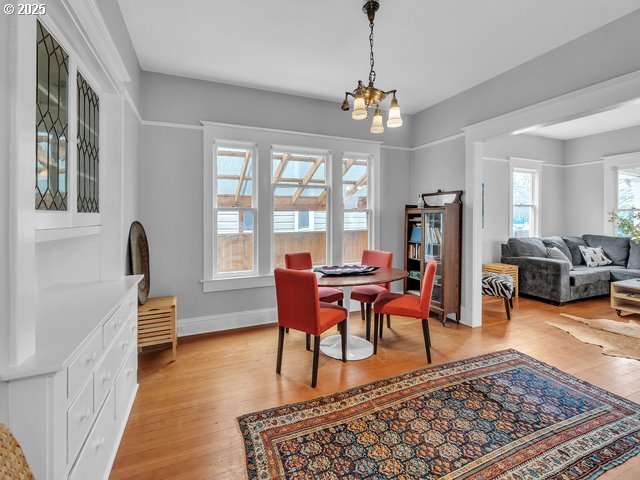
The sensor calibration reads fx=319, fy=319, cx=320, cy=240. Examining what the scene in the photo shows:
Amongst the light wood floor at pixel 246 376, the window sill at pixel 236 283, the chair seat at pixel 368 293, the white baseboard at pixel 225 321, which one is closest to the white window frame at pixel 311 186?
the window sill at pixel 236 283

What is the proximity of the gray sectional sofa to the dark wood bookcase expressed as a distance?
192 centimetres

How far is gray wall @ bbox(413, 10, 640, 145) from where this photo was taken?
2.51 m

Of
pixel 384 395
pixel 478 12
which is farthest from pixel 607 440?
pixel 478 12

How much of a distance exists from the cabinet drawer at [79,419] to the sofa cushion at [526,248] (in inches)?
232

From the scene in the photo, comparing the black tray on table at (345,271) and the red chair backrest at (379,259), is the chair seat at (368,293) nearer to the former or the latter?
the red chair backrest at (379,259)

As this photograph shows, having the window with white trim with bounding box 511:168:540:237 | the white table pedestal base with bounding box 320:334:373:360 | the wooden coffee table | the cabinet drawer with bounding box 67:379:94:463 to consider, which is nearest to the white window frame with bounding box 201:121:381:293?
the white table pedestal base with bounding box 320:334:373:360

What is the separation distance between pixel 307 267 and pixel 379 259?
872mm

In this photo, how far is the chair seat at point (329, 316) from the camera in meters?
2.60

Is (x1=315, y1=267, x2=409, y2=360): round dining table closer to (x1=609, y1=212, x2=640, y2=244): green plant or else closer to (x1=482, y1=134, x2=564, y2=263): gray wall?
(x1=482, y1=134, x2=564, y2=263): gray wall

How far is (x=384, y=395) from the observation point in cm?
237

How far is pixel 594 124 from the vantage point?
5.45 meters

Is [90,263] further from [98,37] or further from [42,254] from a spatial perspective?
[98,37]

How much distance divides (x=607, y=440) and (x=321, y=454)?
1.71 m

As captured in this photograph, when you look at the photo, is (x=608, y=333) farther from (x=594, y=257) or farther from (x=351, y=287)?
(x=351, y=287)
